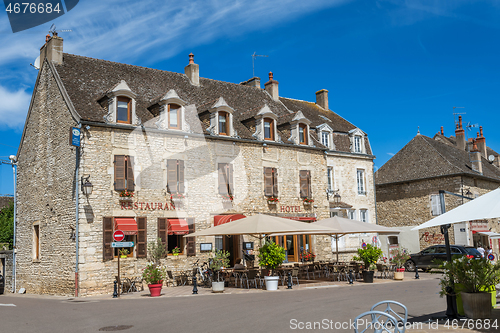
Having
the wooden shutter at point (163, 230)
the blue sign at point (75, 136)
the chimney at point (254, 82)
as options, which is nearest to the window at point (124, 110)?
the blue sign at point (75, 136)

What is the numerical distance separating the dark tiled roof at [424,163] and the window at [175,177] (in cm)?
1718

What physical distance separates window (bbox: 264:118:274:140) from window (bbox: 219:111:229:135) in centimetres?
219

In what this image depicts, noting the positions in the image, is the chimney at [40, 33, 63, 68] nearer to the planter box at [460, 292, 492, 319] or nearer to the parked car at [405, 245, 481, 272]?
the planter box at [460, 292, 492, 319]

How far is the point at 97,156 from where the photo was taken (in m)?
17.5

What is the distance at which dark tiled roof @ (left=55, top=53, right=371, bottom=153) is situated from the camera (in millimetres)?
18984

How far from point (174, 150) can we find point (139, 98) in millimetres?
3076

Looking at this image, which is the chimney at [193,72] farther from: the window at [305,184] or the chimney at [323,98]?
the chimney at [323,98]

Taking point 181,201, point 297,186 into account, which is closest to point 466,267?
point 181,201

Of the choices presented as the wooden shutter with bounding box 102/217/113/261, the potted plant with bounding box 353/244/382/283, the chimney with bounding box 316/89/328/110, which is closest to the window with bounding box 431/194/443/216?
the chimney with bounding box 316/89/328/110

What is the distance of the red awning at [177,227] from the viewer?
61.2 feet

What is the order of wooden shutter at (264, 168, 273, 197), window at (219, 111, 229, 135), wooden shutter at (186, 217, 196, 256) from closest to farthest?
wooden shutter at (186, 217, 196, 256), window at (219, 111, 229, 135), wooden shutter at (264, 168, 273, 197)

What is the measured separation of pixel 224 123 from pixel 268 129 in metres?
2.49

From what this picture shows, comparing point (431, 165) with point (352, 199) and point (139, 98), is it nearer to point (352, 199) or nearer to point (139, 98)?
point (352, 199)

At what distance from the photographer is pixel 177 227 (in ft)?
61.5
